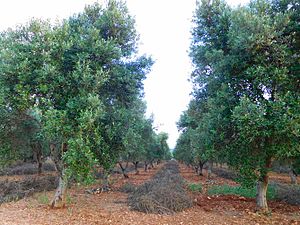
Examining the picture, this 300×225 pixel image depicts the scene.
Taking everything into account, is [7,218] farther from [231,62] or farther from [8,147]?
[231,62]

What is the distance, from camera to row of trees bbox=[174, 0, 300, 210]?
1174 centimetres

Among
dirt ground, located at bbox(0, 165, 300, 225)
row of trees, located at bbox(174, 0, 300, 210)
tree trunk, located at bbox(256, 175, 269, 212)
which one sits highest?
row of trees, located at bbox(174, 0, 300, 210)

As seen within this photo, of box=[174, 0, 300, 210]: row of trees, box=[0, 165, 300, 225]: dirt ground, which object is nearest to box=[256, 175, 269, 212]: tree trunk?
box=[174, 0, 300, 210]: row of trees

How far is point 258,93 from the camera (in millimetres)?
13102

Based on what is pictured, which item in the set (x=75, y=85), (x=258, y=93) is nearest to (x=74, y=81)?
(x=75, y=85)

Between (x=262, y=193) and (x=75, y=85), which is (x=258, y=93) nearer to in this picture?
(x=262, y=193)

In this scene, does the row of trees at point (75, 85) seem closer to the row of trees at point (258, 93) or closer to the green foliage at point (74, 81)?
the green foliage at point (74, 81)

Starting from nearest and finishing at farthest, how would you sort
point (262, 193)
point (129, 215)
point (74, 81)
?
point (129, 215), point (74, 81), point (262, 193)

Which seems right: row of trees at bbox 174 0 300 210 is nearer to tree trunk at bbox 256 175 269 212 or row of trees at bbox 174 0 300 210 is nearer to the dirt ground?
tree trunk at bbox 256 175 269 212

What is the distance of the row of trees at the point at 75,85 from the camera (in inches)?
474

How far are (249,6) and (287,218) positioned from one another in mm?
9795

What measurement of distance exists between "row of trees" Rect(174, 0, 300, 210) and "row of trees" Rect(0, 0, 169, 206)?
163 inches

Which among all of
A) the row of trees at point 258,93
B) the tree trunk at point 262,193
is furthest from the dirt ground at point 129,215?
the row of trees at point 258,93

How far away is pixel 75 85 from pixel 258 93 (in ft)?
27.4
